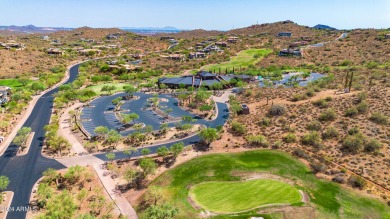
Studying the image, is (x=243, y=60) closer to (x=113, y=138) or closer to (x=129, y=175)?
(x=113, y=138)

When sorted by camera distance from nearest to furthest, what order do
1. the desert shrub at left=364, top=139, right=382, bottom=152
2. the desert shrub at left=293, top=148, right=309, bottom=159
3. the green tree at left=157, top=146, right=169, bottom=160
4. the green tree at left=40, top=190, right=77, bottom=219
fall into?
the green tree at left=40, top=190, right=77, bottom=219 < the green tree at left=157, top=146, right=169, bottom=160 < the desert shrub at left=364, top=139, right=382, bottom=152 < the desert shrub at left=293, top=148, right=309, bottom=159

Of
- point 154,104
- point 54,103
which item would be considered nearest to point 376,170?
point 154,104

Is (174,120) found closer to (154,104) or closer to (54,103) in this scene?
(154,104)

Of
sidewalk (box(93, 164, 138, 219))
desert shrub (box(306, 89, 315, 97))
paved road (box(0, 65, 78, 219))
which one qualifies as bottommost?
sidewalk (box(93, 164, 138, 219))

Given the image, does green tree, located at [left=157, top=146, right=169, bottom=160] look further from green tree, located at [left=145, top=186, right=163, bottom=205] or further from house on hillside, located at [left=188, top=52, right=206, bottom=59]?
house on hillside, located at [left=188, top=52, right=206, bottom=59]

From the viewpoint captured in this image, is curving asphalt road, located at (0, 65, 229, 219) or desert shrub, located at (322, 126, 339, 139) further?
desert shrub, located at (322, 126, 339, 139)

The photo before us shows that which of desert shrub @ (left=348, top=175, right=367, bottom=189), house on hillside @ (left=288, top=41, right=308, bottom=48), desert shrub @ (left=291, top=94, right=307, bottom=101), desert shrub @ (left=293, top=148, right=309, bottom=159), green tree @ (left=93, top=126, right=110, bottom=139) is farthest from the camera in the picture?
house on hillside @ (left=288, top=41, right=308, bottom=48)

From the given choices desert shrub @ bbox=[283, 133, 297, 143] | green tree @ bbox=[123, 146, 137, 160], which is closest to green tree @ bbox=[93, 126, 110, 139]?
green tree @ bbox=[123, 146, 137, 160]
